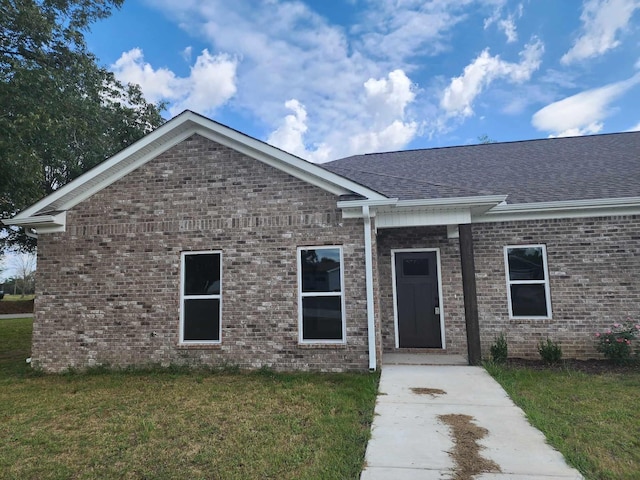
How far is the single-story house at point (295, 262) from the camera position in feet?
24.2

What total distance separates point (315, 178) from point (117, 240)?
4.28 metres

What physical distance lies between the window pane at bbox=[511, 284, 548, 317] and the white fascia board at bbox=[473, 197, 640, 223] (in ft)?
4.97

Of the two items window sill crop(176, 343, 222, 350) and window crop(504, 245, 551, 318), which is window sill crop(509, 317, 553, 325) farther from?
window sill crop(176, 343, 222, 350)

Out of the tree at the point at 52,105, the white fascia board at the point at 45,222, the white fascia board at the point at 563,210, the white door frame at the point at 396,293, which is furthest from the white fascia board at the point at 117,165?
the white fascia board at the point at 563,210

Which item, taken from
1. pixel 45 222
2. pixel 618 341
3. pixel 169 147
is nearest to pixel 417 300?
pixel 618 341

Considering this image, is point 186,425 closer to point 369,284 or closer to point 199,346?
point 199,346

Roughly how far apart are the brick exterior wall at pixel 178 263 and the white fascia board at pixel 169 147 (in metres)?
0.16

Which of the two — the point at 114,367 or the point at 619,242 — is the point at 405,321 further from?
the point at 114,367

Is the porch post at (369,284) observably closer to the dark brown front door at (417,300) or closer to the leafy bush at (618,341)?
the dark brown front door at (417,300)

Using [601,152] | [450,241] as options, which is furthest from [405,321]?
[601,152]

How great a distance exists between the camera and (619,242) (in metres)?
8.13

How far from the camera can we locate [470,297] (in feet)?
24.7

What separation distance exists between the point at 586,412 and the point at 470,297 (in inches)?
114

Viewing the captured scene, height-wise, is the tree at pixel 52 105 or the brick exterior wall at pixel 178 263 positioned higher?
the tree at pixel 52 105
